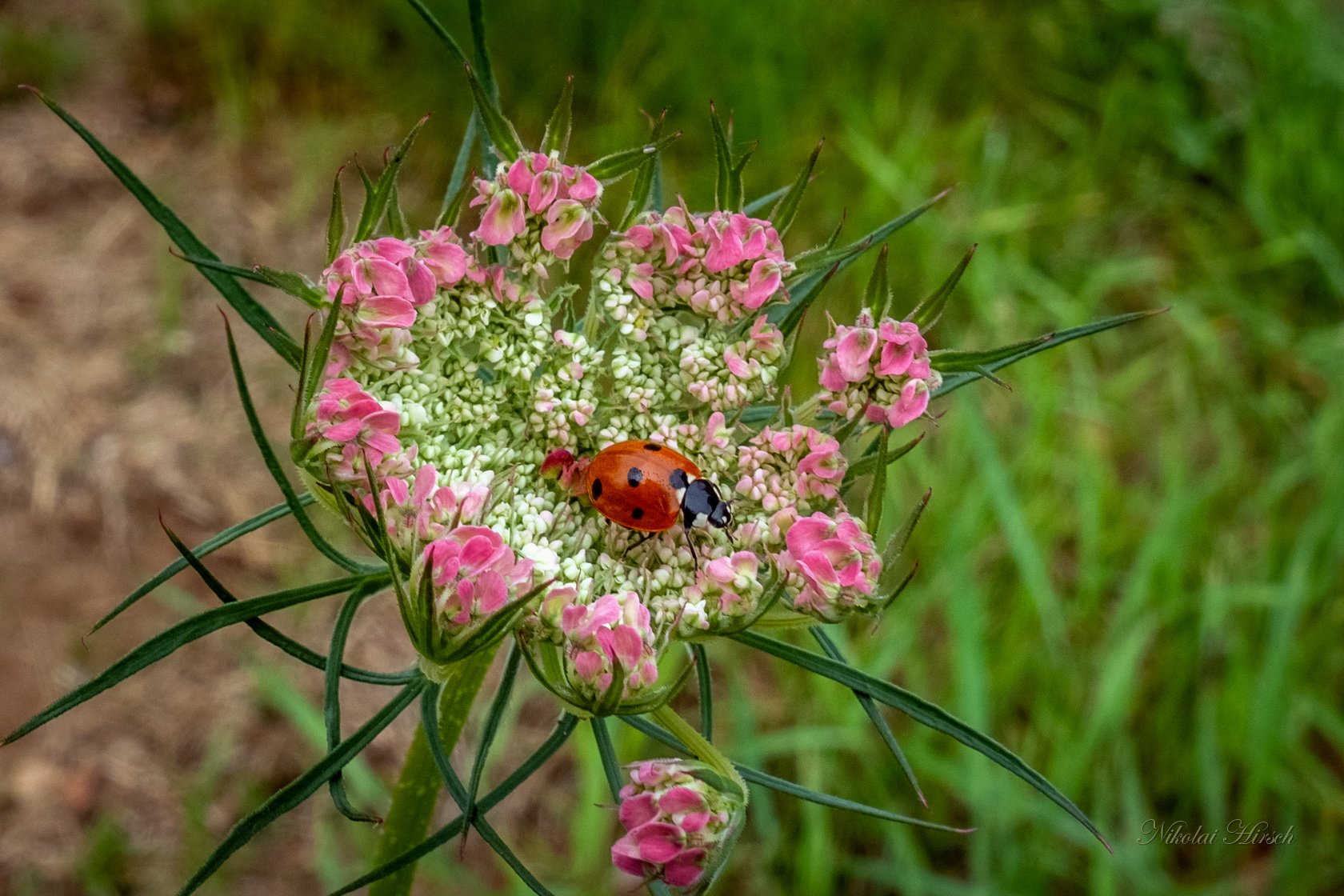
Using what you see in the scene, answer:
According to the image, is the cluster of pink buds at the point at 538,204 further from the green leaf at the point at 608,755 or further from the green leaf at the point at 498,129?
the green leaf at the point at 608,755

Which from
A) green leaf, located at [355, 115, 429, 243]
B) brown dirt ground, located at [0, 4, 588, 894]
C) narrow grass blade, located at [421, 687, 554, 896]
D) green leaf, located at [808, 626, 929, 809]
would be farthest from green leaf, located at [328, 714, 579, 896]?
brown dirt ground, located at [0, 4, 588, 894]

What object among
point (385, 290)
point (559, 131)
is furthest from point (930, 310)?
point (385, 290)

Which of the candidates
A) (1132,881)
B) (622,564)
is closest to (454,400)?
(622,564)

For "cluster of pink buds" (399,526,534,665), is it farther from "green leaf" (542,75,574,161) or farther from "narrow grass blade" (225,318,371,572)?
"green leaf" (542,75,574,161)

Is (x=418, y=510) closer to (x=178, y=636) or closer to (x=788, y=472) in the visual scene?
(x=178, y=636)

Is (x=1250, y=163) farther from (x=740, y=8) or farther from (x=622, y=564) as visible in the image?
(x=622, y=564)

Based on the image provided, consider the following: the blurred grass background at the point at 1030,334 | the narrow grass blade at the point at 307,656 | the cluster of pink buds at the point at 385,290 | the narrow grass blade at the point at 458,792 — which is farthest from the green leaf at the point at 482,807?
the blurred grass background at the point at 1030,334
